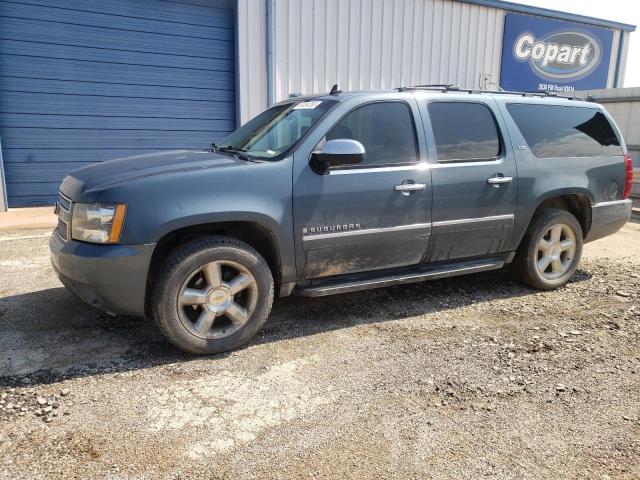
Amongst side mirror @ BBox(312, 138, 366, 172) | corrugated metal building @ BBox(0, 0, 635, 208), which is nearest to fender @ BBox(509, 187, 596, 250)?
side mirror @ BBox(312, 138, 366, 172)

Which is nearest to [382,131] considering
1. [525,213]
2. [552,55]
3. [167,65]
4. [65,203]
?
[525,213]

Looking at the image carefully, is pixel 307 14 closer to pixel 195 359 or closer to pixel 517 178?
pixel 517 178

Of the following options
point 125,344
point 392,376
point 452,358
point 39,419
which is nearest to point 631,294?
point 452,358

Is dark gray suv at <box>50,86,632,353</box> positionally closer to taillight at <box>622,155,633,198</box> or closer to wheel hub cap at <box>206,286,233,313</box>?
wheel hub cap at <box>206,286,233,313</box>

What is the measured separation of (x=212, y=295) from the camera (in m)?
3.36

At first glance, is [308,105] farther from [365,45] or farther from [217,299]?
[365,45]

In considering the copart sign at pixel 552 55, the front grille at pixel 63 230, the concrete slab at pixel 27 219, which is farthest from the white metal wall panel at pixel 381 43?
the front grille at pixel 63 230

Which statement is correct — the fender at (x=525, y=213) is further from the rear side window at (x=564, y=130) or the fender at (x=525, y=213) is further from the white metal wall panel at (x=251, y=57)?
the white metal wall panel at (x=251, y=57)

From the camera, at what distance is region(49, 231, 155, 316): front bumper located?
3.07 metres

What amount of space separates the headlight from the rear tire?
3.54 metres

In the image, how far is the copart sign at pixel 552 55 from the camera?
1279 centimetres

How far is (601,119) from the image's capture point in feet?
16.7

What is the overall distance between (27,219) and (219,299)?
19.5 ft

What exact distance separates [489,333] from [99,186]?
2945 millimetres
